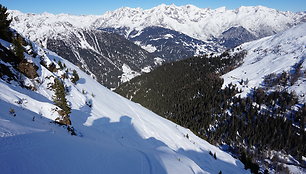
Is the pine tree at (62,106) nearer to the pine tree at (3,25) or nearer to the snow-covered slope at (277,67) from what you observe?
the pine tree at (3,25)

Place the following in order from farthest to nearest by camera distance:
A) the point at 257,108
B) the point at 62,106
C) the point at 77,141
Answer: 1. the point at 257,108
2. the point at 62,106
3. the point at 77,141

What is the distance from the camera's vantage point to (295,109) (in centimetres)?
13375

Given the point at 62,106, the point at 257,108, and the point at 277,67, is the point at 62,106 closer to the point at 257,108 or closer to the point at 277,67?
the point at 257,108

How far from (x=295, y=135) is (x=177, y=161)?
13058 cm

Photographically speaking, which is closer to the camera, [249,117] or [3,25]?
[3,25]

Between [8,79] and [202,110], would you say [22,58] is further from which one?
[202,110]

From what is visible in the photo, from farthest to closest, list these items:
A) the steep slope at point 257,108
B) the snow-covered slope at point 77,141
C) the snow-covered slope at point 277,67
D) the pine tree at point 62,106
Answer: the snow-covered slope at point 277,67 → the steep slope at point 257,108 → the pine tree at point 62,106 → the snow-covered slope at point 77,141

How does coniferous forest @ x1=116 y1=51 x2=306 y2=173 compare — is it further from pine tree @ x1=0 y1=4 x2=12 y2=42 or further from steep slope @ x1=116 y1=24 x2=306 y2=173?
pine tree @ x1=0 y1=4 x2=12 y2=42

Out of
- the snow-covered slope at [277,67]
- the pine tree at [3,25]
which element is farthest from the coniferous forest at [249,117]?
the pine tree at [3,25]

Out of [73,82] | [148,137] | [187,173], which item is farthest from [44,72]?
[187,173]

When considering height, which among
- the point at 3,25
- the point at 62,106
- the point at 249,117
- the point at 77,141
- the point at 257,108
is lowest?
the point at 249,117

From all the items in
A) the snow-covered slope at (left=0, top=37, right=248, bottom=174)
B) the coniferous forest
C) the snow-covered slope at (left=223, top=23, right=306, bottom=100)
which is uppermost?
the snow-covered slope at (left=223, top=23, right=306, bottom=100)

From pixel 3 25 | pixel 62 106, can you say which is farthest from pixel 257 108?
pixel 3 25

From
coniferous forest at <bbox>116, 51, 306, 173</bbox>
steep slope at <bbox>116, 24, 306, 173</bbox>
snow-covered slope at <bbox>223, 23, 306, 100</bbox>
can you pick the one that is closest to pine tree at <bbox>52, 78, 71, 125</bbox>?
steep slope at <bbox>116, 24, 306, 173</bbox>
